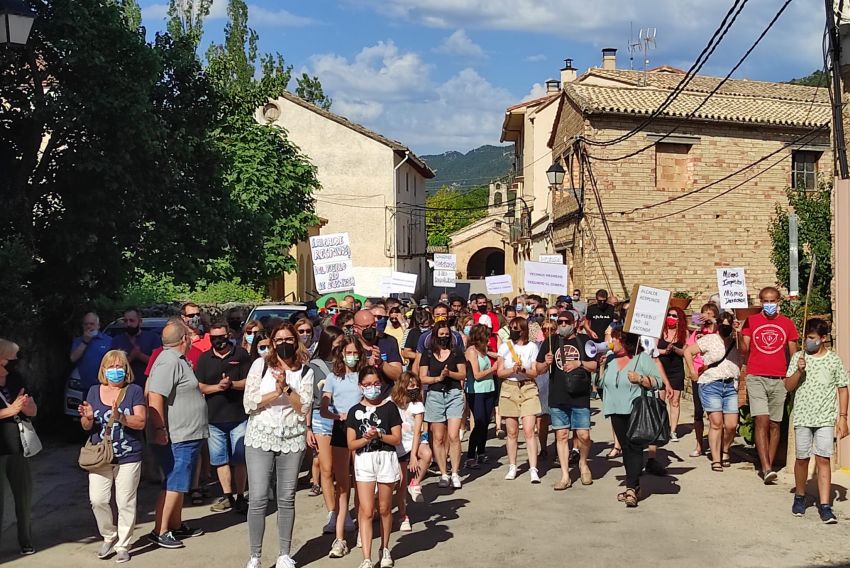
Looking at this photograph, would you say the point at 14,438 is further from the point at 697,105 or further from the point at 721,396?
the point at 697,105

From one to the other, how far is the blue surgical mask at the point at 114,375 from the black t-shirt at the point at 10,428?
81 cm

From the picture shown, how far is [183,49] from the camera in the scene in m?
16.2

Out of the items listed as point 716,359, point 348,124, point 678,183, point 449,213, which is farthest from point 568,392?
point 449,213

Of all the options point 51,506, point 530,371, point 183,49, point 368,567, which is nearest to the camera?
point 368,567

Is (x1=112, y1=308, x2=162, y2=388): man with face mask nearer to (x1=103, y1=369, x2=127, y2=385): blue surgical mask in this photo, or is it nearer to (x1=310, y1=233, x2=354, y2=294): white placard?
(x1=103, y1=369, x2=127, y2=385): blue surgical mask

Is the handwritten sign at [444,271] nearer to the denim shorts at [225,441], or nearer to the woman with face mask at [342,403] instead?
the denim shorts at [225,441]

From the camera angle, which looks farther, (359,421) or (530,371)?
(530,371)

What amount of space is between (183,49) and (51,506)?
9.12 m

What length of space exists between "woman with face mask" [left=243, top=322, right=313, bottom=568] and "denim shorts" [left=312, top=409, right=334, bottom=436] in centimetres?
85

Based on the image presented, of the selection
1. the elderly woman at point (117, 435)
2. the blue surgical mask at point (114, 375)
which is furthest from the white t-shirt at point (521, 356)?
the blue surgical mask at point (114, 375)

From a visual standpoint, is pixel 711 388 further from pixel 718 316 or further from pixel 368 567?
pixel 368 567

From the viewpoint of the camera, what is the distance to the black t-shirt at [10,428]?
749 centimetres

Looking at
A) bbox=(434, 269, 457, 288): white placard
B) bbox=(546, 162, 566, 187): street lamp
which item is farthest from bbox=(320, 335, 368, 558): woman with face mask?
bbox=(546, 162, 566, 187): street lamp

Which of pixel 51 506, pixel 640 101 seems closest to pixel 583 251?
pixel 640 101
